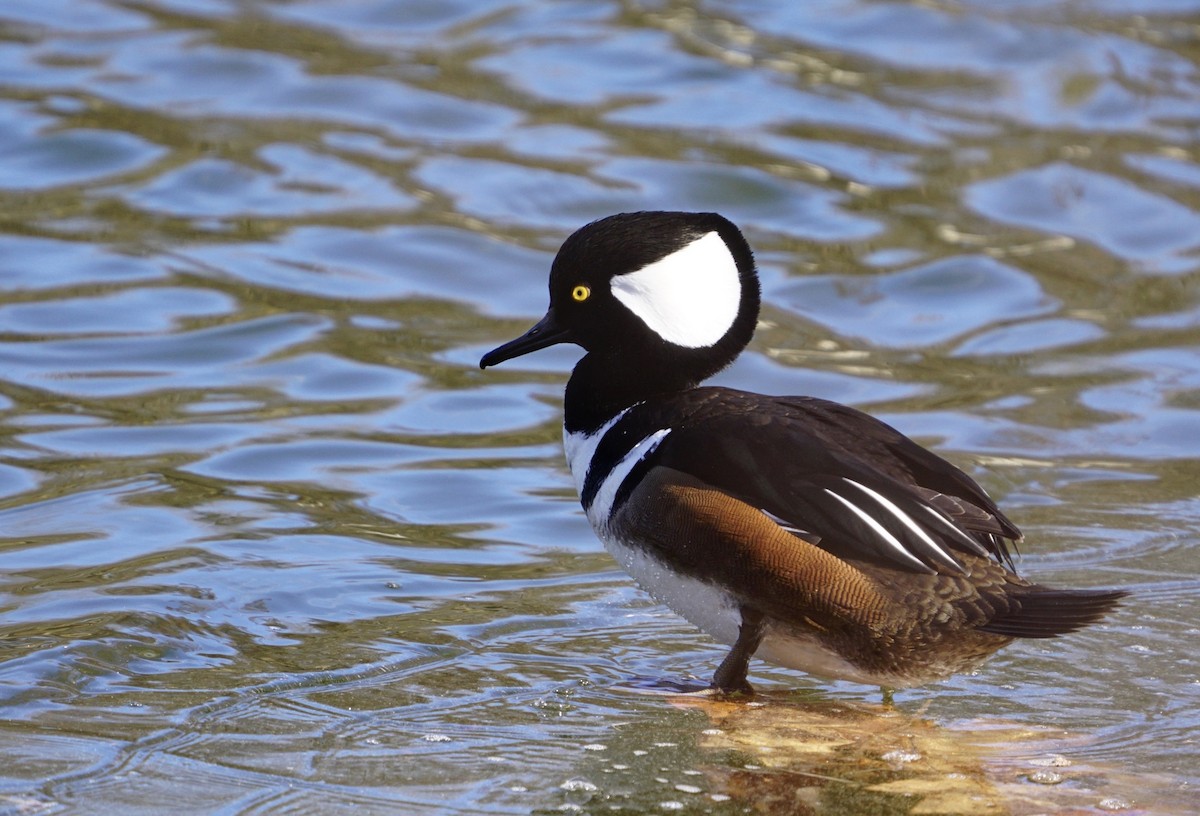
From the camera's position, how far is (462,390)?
726cm

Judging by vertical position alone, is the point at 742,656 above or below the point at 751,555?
below

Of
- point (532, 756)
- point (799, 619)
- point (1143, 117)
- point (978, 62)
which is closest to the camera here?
point (532, 756)

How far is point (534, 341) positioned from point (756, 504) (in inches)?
40.5

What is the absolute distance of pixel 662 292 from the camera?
4.48 metres

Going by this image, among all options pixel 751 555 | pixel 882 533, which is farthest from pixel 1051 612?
pixel 751 555

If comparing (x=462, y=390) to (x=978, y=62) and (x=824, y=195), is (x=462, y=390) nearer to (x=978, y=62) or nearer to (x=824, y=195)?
(x=824, y=195)

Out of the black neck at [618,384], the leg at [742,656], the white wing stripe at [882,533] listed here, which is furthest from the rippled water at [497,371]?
the black neck at [618,384]

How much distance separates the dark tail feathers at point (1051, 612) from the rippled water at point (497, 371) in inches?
11.0

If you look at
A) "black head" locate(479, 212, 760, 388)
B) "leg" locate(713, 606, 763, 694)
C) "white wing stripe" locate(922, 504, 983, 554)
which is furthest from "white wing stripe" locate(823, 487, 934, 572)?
"black head" locate(479, 212, 760, 388)

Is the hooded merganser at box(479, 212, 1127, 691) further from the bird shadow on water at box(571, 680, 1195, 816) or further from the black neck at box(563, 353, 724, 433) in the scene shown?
the bird shadow on water at box(571, 680, 1195, 816)

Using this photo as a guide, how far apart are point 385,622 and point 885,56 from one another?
7.80 m

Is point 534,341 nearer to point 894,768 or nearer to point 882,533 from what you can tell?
point 882,533

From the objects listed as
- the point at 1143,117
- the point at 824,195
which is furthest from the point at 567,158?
the point at 1143,117

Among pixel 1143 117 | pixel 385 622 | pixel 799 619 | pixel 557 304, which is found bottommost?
pixel 385 622
